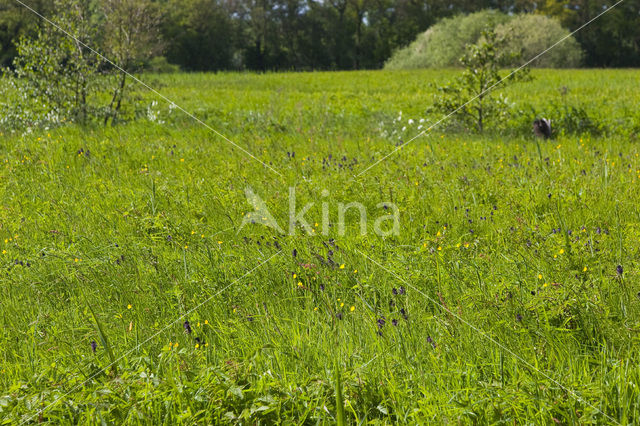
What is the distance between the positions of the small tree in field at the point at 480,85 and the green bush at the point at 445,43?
28.7m

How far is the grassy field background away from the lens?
6.86ft

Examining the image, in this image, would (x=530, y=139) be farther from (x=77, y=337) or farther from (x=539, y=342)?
(x=77, y=337)

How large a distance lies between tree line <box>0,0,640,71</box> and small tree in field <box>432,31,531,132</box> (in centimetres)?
3865

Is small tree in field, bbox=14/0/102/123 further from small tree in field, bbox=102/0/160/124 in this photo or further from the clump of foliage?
small tree in field, bbox=102/0/160/124

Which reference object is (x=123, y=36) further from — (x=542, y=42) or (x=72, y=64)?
(x=542, y=42)

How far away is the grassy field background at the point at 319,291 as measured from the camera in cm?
209

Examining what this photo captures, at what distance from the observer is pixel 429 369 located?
231 centimetres

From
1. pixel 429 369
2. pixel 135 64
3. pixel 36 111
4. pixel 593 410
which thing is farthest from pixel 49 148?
pixel 593 410

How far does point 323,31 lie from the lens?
5612cm

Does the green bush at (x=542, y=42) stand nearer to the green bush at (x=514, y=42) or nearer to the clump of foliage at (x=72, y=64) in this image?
the green bush at (x=514, y=42)

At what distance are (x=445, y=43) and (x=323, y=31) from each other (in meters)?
20.3

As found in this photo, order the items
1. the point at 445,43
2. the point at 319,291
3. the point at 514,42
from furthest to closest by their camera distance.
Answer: the point at 445,43 < the point at 514,42 < the point at 319,291

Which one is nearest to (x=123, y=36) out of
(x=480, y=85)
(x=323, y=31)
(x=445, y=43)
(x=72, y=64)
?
(x=72, y=64)

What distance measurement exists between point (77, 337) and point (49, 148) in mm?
4987
